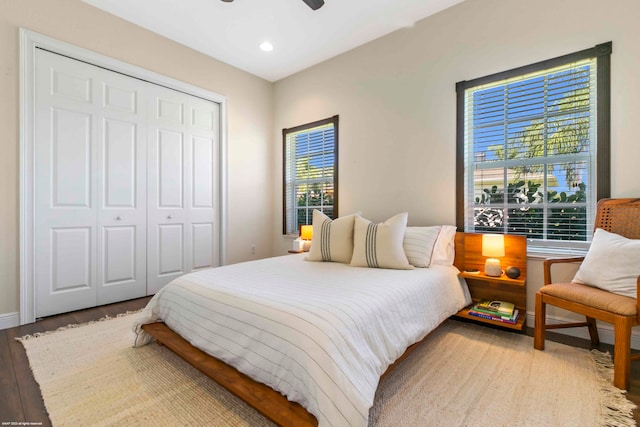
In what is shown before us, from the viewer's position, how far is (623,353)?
163cm

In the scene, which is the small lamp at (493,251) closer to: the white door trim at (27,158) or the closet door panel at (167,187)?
the closet door panel at (167,187)

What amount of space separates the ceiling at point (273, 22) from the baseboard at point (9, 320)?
3039 millimetres

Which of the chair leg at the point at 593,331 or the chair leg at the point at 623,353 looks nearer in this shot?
the chair leg at the point at 623,353

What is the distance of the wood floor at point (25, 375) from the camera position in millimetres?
1442

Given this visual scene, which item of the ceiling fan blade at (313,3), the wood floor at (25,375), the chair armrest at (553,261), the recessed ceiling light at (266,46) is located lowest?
the wood floor at (25,375)

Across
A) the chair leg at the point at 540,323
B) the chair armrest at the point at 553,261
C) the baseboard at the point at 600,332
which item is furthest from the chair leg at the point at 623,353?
the baseboard at the point at 600,332

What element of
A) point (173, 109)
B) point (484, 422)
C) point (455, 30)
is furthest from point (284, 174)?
point (484, 422)

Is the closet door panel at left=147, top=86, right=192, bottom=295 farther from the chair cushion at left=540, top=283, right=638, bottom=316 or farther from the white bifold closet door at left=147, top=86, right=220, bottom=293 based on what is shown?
the chair cushion at left=540, top=283, right=638, bottom=316

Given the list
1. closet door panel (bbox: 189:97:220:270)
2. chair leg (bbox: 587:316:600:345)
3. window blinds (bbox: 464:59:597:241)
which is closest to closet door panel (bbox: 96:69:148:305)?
closet door panel (bbox: 189:97:220:270)

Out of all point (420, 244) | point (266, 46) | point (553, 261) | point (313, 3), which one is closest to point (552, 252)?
point (553, 261)

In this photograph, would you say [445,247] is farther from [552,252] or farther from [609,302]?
[609,302]

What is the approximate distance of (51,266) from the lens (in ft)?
9.09

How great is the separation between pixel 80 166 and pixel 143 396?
2.45m

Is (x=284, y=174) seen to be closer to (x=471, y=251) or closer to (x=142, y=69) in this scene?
(x=142, y=69)
